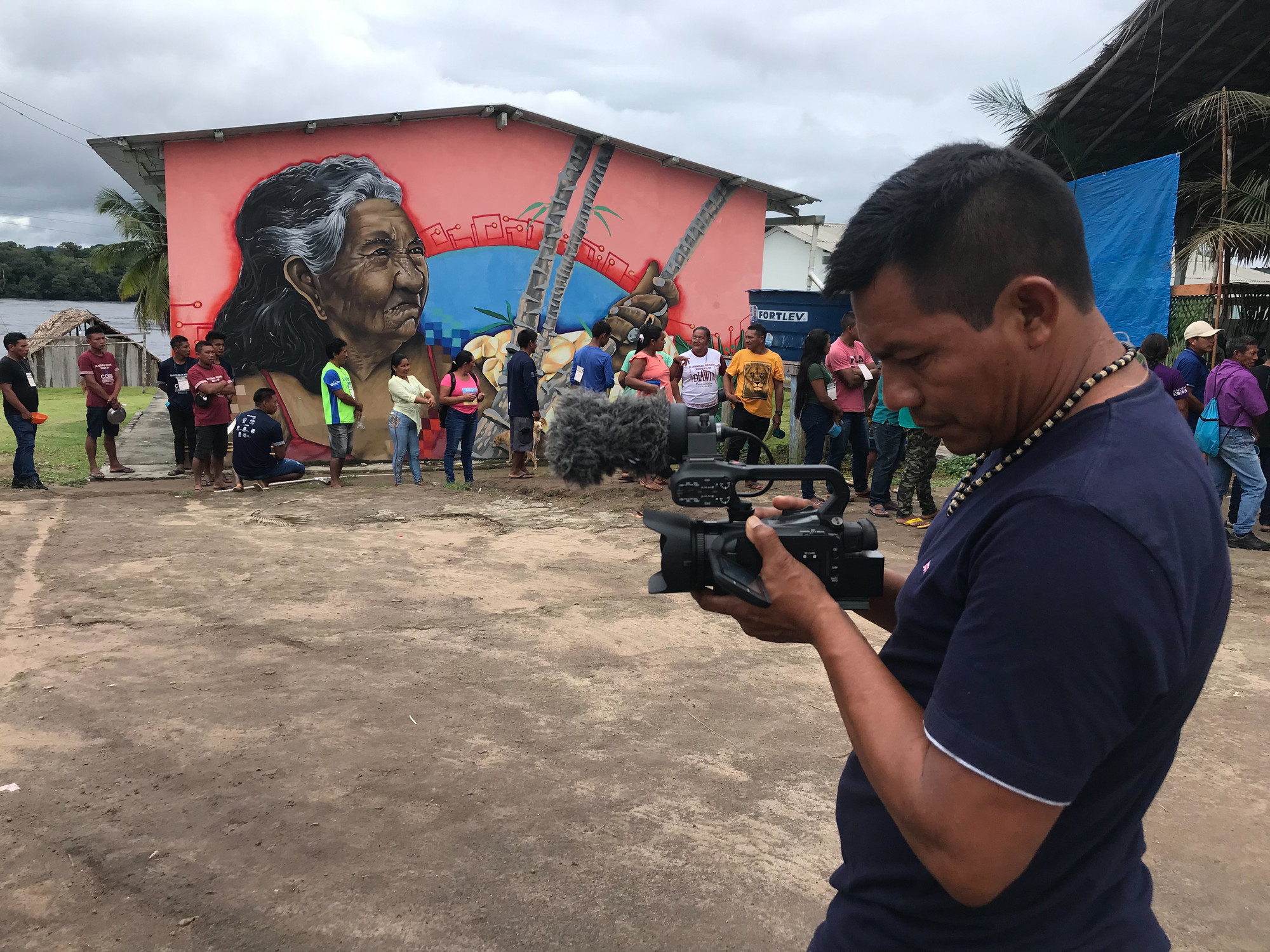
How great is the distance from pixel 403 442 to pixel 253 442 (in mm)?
1698

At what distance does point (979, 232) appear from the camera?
3.64 feet

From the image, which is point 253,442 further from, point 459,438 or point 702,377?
point 702,377

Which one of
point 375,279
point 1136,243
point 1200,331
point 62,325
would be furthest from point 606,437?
point 62,325

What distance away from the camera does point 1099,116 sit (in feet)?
43.9

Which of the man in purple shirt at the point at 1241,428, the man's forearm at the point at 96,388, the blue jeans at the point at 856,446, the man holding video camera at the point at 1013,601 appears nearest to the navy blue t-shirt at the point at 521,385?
the blue jeans at the point at 856,446

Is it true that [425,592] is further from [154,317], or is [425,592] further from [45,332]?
[45,332]

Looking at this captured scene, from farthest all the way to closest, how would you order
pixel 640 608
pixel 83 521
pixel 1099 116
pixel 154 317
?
pixel 154 317 → pixel 1099 116 → pixel 83 521 → pixel 640 608

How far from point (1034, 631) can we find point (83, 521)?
9.42 m

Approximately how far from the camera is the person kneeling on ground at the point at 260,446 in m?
10.2

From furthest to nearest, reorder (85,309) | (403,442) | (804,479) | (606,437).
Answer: (85,309) → (403,442) → (606,437) → (804,479)

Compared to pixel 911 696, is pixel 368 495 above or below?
below

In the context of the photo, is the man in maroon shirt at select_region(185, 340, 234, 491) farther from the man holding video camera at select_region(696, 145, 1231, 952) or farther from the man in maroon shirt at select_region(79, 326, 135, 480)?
the man holding video camera at select_region(696, 145, 1231, 952)

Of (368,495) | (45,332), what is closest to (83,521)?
(368,495)

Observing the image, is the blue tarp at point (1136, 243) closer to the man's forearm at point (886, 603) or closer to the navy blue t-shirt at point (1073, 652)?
the man's forearm at point (886, 603)
